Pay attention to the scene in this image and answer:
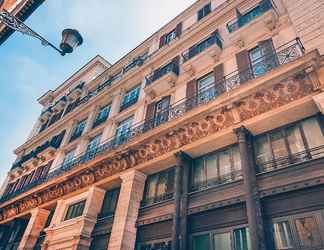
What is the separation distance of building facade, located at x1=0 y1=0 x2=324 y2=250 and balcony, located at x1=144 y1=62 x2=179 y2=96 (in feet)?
0.21

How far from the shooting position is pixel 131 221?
11.2 m

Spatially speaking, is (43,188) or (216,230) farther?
(43,188)

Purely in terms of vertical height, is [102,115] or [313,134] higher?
[102,115]

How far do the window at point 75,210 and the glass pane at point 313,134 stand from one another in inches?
446

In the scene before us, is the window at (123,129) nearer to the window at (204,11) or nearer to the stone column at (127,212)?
the stone column at (127,212)

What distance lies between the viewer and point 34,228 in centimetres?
1647

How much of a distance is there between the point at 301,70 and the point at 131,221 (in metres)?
8.76

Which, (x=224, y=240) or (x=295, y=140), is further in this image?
(x=295, y=140)

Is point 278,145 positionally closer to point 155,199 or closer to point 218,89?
point 218,89

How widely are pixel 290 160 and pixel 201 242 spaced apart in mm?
4070

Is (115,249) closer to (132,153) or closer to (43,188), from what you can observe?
(132,153)

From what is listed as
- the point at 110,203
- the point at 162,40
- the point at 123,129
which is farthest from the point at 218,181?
the point at 162,40

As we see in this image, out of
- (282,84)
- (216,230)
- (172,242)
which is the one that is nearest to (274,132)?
(282,84)

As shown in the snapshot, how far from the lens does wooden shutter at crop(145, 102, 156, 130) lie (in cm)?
1423
